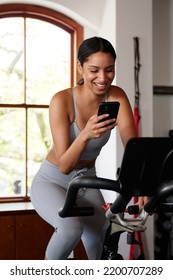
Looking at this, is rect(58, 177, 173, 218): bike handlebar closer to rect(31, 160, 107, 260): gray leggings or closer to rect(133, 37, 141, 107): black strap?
rect(31, 160, 107, 260): gray leggings

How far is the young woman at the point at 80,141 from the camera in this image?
54.9 inches

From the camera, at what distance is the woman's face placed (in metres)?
1.41

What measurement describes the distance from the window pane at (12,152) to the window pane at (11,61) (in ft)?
0.49

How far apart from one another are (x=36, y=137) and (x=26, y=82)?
1.72ft

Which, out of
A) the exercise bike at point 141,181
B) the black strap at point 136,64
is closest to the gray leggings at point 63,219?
the exercise bike at point 141,181

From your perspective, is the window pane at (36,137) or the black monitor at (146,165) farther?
the window pane at (36,137)

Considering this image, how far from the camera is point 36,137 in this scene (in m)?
3.40

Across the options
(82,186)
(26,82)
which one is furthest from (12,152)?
(82,186)

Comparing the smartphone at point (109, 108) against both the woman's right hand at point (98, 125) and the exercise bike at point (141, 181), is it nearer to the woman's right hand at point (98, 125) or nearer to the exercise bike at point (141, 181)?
the woman's right hand at point (98, 125)

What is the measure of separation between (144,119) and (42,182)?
1.71 metres

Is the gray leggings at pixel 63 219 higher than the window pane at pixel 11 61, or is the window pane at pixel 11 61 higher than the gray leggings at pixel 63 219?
the window pane at pixel 11 61

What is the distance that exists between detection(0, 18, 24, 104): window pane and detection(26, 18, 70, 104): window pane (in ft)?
0.22

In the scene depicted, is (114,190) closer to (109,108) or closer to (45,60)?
(109,108)
